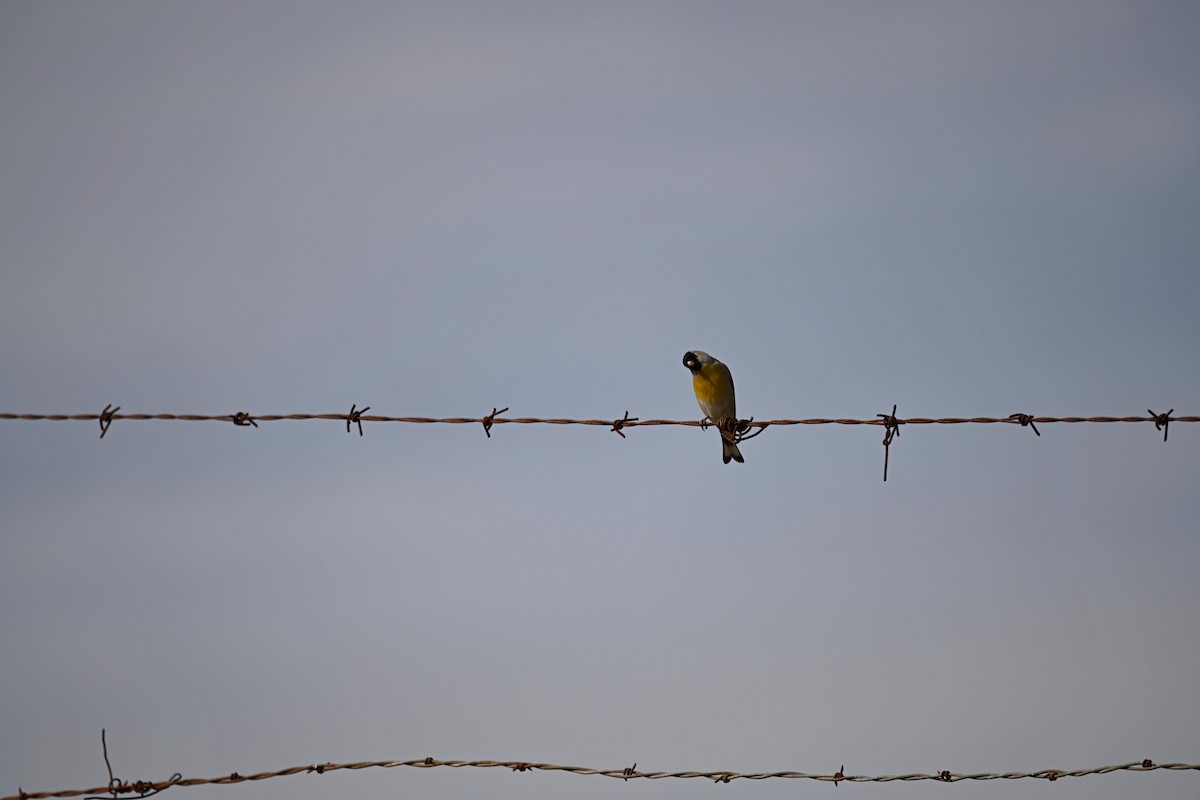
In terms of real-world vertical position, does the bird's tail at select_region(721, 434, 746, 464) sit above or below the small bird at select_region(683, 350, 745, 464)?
below

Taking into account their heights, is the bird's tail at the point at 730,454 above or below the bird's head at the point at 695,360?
below

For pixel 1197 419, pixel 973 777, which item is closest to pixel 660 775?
pixel 973 777

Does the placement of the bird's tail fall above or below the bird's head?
below

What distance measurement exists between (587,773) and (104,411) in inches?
110

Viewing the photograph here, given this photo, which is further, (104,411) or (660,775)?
(104,411)

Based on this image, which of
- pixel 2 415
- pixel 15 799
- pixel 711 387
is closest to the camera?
pixel 15 799

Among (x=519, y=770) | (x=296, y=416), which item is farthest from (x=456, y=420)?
(x=519, y=770)

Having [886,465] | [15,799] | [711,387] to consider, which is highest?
[711,387]

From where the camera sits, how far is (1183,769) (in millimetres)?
5145

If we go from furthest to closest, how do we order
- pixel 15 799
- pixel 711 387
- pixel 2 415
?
pixel 711 387
pixel 2 415
pixel 15 799

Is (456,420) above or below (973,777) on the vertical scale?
above

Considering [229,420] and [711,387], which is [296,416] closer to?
[229,420]

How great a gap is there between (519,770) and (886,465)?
7.17 ft

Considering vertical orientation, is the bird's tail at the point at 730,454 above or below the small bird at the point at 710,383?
below
